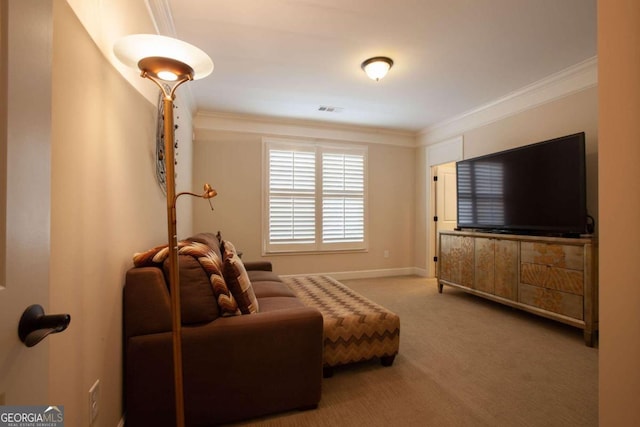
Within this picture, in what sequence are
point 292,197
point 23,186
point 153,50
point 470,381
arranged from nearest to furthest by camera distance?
point 23,186 < point 153,50 < point 470,381 < point 292,197

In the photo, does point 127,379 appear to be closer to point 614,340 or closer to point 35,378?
point 35,378

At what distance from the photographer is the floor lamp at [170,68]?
1078 millimetres

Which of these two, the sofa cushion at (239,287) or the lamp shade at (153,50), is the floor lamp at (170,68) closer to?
the lamp shade at (153,50)

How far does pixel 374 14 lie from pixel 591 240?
8.42 ft

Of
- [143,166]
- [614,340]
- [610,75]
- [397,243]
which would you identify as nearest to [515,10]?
[610,75]

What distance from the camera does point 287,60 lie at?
2775 millimetres

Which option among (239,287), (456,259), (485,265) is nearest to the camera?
(239,287)

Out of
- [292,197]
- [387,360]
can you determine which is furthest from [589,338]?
[292,197]

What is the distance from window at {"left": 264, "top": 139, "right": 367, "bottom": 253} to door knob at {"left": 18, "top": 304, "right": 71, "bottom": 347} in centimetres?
386

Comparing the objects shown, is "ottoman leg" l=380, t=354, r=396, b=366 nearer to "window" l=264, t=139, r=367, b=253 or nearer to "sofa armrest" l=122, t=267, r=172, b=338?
"sofa armrest" l=122, t=267, r=172, b=338

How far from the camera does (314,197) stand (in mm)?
4629

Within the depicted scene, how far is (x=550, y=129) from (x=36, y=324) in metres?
4.27

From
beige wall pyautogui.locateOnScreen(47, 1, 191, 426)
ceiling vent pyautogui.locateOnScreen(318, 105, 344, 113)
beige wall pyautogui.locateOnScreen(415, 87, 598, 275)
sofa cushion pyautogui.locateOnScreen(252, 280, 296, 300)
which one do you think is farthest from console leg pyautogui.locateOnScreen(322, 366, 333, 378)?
ceiling vent pyautogui.locateOnScreen(318, 105, 344, 113)

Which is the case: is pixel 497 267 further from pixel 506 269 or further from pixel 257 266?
pixel 257 266
